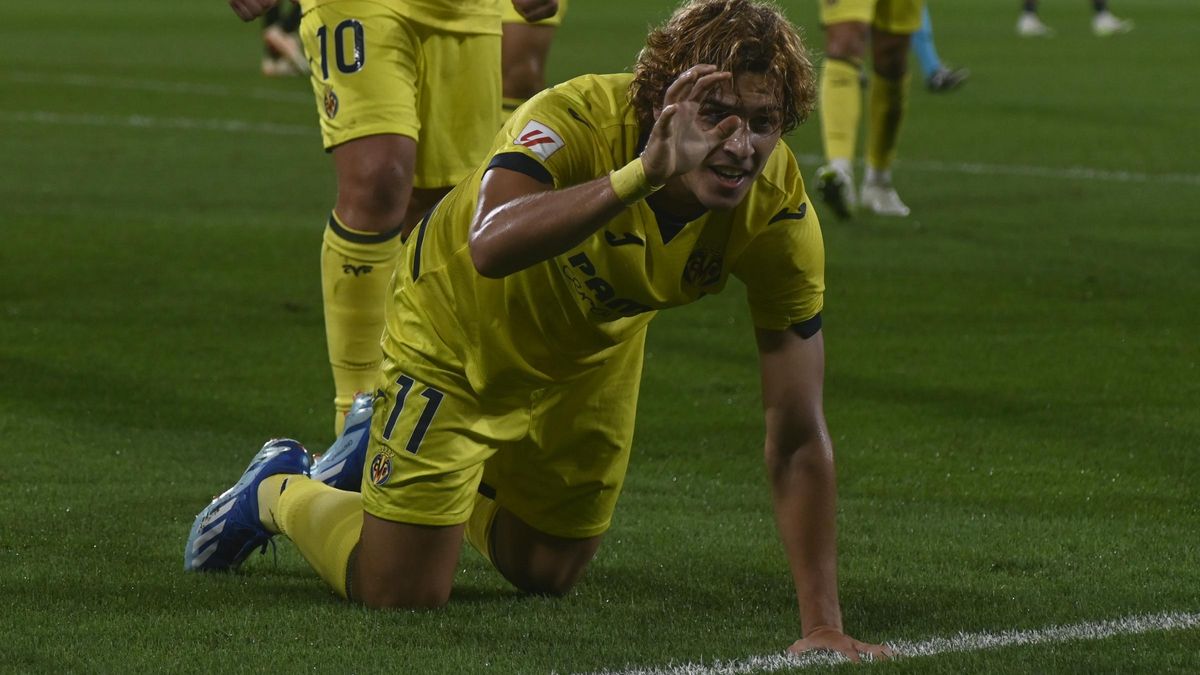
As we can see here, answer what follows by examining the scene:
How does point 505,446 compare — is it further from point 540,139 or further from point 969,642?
point 969,642

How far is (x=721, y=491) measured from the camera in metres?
5.46

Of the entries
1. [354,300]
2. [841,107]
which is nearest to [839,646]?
[354,300]

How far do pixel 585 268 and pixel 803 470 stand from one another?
1.88 ft

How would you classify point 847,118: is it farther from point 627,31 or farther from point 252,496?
point 627,31

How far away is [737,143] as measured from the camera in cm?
332

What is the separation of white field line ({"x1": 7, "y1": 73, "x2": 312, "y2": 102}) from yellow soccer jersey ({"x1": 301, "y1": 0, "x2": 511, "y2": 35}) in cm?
1121

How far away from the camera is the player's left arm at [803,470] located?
3732mm

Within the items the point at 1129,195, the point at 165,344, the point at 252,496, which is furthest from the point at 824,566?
the point at 1129,195

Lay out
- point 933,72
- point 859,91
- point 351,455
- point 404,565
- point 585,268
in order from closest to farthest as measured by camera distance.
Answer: point 585,268 → point 404,565 → point 351,455 → point 859,91 → point 933,72

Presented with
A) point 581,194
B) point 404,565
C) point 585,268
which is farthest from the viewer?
point 404,565

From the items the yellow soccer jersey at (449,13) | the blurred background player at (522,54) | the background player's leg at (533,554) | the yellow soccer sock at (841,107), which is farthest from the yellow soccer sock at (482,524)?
the yellow soccer sock at (841,107)

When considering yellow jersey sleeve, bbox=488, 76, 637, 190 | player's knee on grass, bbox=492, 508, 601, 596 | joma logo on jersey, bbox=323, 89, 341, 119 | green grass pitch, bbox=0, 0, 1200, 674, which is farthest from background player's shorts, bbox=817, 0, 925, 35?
yellow jersey sleeve, bbox=488, 76, 637, 190

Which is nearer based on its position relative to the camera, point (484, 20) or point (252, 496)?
point (252, 496)

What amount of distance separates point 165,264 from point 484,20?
3548 millimetres
